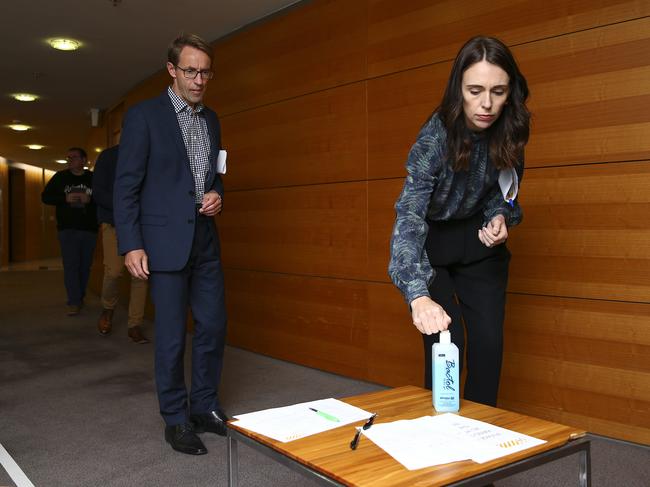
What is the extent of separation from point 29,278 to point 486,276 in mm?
11469

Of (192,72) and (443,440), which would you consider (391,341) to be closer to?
(192,72)

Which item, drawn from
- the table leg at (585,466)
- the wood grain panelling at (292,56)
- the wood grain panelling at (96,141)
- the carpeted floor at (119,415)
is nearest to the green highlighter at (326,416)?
the table leg at (585,466)

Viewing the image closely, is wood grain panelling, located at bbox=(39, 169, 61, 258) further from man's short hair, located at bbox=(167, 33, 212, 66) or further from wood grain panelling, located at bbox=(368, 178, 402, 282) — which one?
man's short hair, located at bbox=(167, 33, 212, 66)

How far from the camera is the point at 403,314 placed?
365 cm

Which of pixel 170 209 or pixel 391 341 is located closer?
pixel 170 209

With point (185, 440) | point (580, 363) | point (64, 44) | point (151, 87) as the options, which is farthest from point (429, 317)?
point (151, 87)

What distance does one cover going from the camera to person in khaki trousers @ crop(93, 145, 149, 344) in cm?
477

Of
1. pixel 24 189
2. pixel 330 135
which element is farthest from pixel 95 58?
pixel 24 189

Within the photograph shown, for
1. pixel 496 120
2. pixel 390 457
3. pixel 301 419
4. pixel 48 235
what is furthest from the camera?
pixel 48 235

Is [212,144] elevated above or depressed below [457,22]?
below

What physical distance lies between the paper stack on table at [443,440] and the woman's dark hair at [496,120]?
2.66ft

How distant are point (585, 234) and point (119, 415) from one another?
94.9 inches

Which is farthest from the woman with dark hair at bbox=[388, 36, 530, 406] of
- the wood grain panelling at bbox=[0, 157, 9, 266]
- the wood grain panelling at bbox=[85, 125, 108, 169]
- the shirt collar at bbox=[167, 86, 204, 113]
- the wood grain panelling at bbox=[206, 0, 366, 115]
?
the wood grain panelling at bbox=[0, 157, 9, 266]

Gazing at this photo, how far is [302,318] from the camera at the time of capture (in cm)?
440
